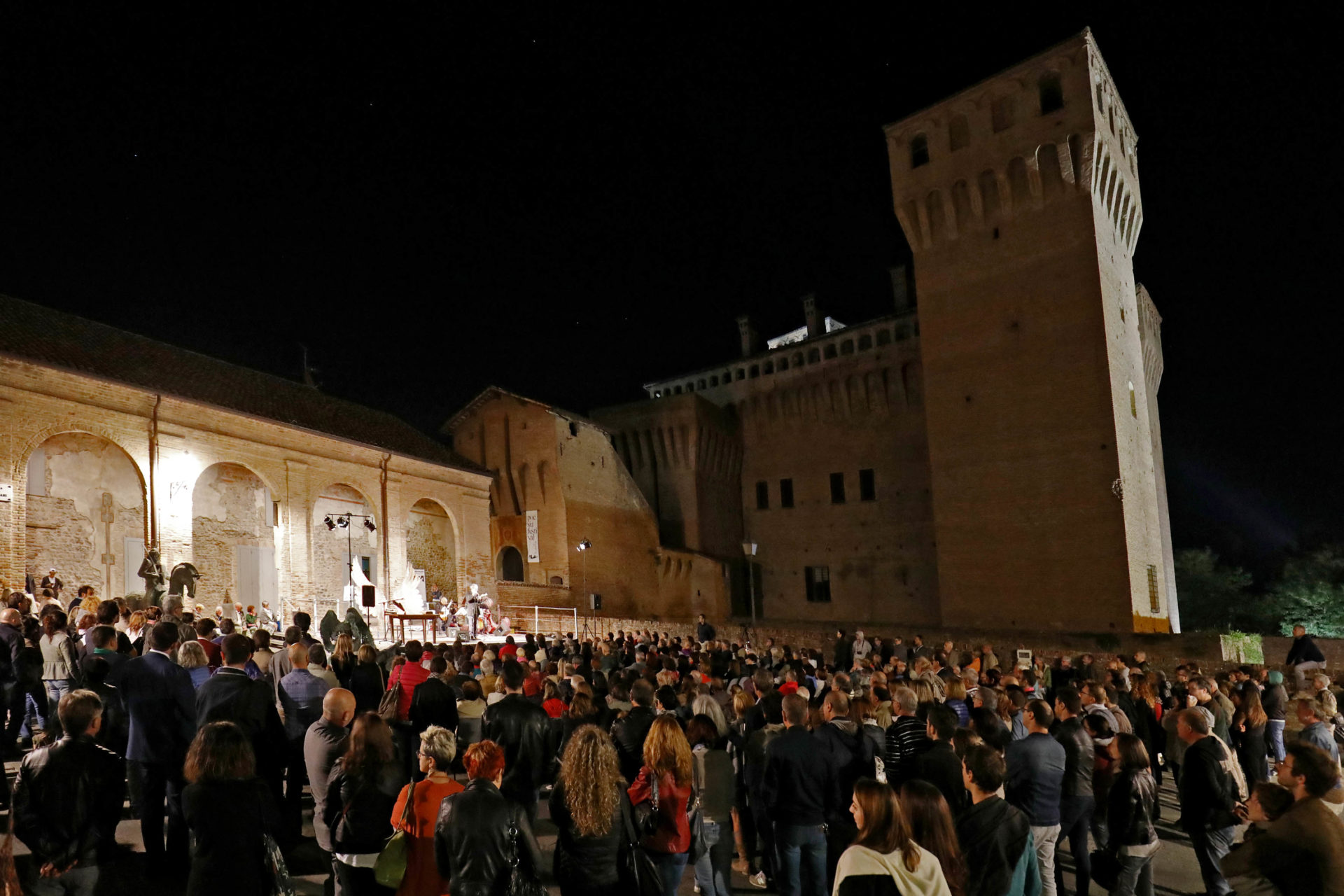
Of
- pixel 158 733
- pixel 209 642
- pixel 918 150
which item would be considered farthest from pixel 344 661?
pixel 918 150

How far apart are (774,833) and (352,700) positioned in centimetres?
259

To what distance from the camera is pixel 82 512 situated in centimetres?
1892

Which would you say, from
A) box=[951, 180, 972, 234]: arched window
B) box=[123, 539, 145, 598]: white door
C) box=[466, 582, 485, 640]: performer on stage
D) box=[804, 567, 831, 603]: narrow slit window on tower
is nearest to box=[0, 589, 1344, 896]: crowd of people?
box=[123, 539, 145, 598]: white door

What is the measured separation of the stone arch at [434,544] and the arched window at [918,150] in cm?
1790

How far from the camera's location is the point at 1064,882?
650 centimetres

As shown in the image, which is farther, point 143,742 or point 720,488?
point 720,488

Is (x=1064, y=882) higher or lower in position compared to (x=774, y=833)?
lower

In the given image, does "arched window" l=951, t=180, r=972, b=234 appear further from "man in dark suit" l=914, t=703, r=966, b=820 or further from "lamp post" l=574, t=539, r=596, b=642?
"man in dark suit" l=914, t=703, r=966, b=820

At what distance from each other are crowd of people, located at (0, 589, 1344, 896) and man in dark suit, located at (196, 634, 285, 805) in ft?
0.05

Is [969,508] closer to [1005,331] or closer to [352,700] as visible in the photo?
[1005,331]

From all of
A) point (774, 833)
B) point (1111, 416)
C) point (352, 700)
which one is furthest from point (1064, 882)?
point (1111, 416)

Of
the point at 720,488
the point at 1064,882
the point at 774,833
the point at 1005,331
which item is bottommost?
the point at 1064,882

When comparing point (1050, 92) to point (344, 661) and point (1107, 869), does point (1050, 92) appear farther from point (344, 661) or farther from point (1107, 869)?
point (344, 661)

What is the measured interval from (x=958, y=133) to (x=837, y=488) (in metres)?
12.8
